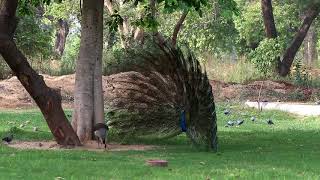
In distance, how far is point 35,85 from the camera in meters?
12.2

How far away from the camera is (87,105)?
13328mm

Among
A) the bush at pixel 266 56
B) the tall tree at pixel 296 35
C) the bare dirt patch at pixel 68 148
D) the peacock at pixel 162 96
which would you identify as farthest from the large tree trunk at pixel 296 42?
the bare dirt patch at pixel 68 148

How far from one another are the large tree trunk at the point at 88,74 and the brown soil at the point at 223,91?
12.7 meters

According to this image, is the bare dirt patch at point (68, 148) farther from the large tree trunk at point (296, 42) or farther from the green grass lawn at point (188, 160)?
the large tree trunk at point (296, 42)

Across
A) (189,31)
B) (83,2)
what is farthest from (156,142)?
(189,31)

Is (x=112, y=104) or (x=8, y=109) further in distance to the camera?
(x=8, y=109)

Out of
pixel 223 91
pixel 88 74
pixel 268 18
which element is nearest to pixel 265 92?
pixel 223 91

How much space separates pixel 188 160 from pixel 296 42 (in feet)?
83.4

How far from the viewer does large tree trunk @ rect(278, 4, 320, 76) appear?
33469mm

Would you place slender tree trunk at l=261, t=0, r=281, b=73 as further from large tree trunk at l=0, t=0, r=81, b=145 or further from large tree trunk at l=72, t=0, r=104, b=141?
large tree trunk at l=0, t=0, r=81, b=145

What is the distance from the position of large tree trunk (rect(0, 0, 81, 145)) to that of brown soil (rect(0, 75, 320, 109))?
1360 centimetres

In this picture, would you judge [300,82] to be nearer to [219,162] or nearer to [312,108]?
[312,108]

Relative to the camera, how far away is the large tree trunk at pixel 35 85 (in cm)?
1209

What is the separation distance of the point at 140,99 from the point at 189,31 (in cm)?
2802
